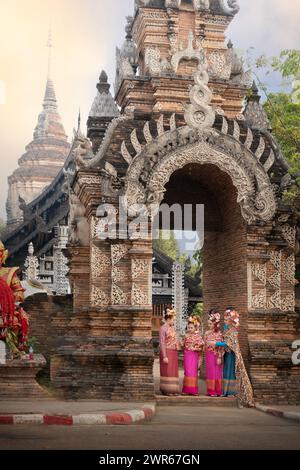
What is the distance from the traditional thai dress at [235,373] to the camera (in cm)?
1268

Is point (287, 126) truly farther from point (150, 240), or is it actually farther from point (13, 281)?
point (13, 281)

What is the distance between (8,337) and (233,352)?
374 cm

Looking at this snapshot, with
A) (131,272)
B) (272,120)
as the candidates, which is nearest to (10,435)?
(131,272)

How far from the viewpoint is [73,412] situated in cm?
1023

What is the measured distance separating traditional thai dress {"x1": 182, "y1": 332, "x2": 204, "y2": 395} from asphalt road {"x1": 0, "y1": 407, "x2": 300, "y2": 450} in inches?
74.5

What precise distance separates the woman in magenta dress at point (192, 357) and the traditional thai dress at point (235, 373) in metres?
0.40

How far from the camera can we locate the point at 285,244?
539 inches

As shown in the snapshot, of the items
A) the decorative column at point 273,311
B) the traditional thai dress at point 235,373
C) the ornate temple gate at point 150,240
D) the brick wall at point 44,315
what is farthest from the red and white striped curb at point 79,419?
the brick wall at point 44,315

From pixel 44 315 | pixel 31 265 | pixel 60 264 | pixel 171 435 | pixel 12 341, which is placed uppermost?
pixel 60 264

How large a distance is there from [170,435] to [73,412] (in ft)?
5.61

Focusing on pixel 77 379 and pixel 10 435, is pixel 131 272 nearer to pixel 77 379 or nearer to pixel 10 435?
pixel 77 379

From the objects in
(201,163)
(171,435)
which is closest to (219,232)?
(201,163)

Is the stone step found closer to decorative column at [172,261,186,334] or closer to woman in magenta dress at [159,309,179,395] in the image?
woman in magenta dress at [159,309,179,395]

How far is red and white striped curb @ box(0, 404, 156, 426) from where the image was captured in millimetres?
9508
